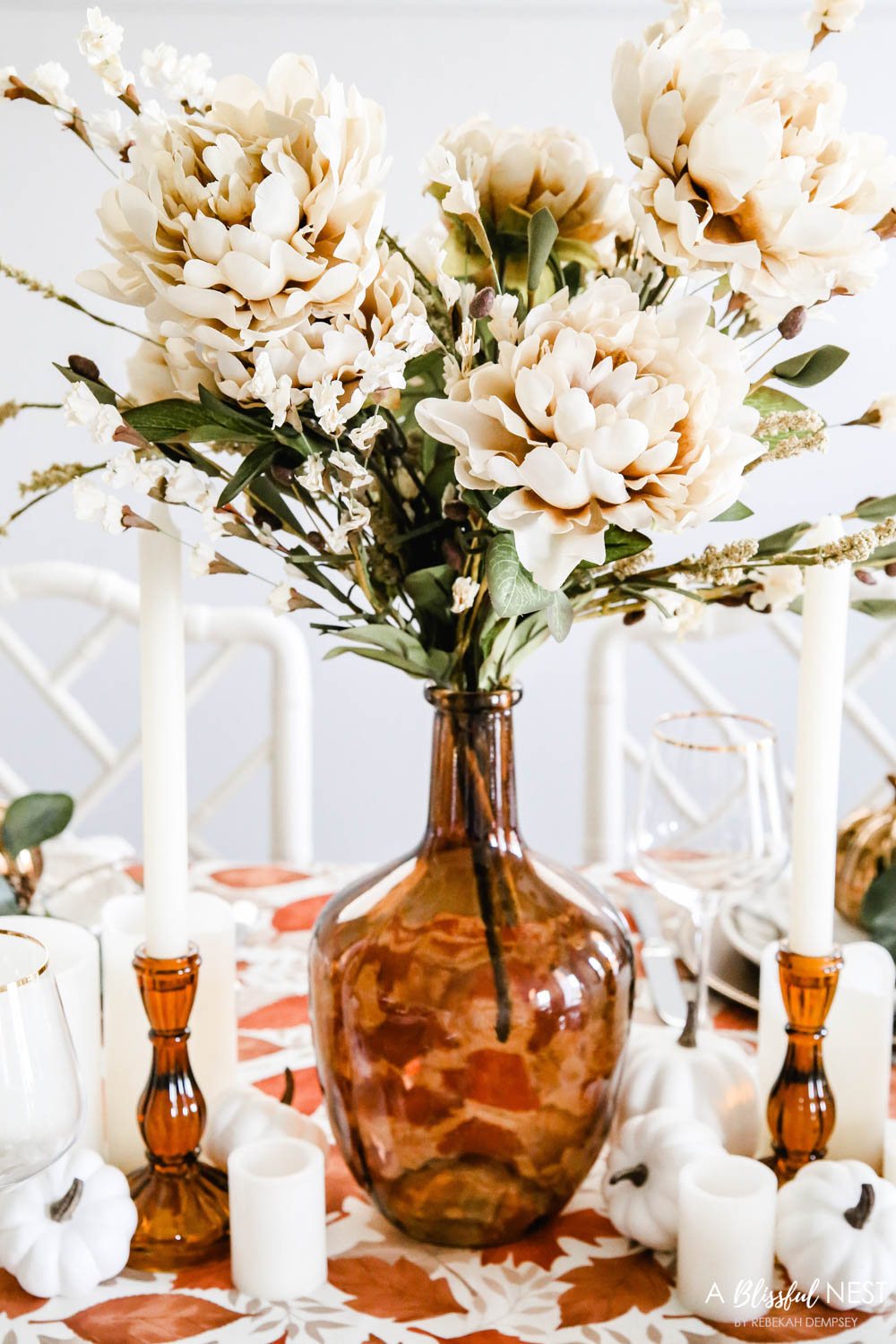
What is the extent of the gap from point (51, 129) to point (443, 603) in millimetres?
2140

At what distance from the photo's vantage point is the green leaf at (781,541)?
624mm

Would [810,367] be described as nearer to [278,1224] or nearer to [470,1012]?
[470,1012]

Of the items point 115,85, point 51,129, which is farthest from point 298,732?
point 51,129

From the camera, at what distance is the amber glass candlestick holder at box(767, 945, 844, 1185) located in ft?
2.25

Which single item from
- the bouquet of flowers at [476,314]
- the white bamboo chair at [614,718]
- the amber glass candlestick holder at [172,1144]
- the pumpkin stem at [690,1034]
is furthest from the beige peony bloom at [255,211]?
the white bamboo chair at [614,718]

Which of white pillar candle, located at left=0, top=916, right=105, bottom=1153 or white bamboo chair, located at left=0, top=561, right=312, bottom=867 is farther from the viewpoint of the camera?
white bamboo chair, located at left=0, top=561, right=312, bottom=867

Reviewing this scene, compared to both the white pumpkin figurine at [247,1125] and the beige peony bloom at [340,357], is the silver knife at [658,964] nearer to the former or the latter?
the white pumpkin figurine at [247,1125]

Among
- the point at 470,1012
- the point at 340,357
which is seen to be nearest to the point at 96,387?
the point at 340,357

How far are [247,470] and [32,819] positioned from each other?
413 millimetres

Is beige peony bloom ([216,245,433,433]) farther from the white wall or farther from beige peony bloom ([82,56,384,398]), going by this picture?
the white wall

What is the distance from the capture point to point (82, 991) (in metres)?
0.68

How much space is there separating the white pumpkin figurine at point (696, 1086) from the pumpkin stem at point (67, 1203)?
0.28 meters

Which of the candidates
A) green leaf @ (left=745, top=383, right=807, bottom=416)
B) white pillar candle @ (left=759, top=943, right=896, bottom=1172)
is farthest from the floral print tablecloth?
green leaf @ (left=745, top=383, right=807, bottom=416)

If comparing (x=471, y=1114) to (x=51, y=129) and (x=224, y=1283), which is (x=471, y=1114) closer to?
(x=224, y=1283)
